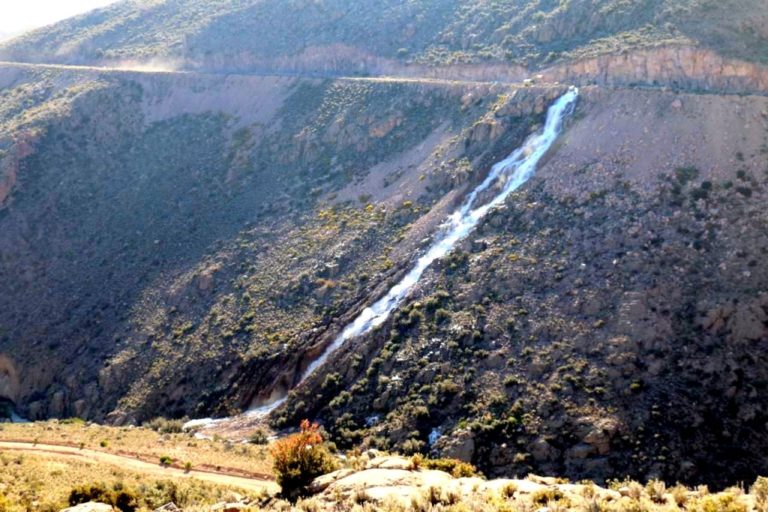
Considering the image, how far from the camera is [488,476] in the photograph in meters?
27.2

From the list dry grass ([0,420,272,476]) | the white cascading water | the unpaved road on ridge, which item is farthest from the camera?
the white cascading water

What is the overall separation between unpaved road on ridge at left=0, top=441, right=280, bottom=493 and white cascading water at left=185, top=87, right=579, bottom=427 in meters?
6.16

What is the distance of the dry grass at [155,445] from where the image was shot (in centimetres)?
2988

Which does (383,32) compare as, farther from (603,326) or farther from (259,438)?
(259,438)

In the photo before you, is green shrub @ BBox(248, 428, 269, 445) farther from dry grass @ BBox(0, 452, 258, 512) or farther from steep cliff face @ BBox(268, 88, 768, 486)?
dry grass @ BBox(0, 452, 258, 512)

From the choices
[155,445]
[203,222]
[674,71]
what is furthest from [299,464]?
[674,71]

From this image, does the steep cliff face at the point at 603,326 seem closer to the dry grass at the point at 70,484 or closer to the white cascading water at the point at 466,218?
the white cascading water at the point at 466,218

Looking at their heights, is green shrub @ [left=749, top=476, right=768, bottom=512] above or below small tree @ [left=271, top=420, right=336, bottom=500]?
above

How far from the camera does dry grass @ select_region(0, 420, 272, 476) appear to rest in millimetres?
29875

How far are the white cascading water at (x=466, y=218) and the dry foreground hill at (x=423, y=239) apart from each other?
0.60 meters

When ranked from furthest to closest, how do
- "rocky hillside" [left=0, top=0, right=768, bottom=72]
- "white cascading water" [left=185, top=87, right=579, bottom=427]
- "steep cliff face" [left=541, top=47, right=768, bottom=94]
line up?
"rocky hillside" [left=0, top=0, right=768, bottom=72]
"steep cliff face" [left=541, top=47, right=768, bottom=94]
"white cascading water" [left=185, top=87, right=579, bottom=427]

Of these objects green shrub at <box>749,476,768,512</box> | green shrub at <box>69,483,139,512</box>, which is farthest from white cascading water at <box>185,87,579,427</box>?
green shrub at <box>749,476,768,512</box>

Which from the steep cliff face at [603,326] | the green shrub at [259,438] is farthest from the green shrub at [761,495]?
the green shrub at [259,438]

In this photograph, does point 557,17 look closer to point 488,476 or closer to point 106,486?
point 488,476
